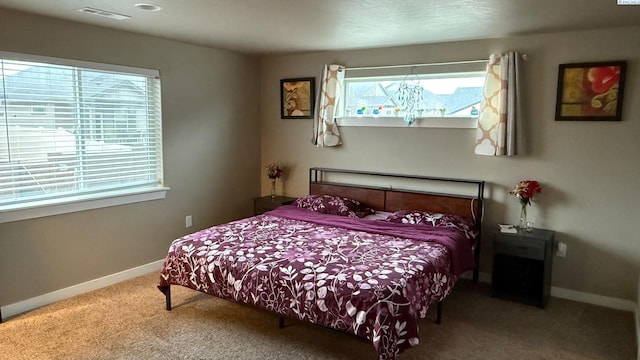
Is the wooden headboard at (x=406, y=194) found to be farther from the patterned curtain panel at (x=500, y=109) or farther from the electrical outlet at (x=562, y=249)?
the electrical outlet at (x=562, y=249)

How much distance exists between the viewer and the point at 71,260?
3.72 meters

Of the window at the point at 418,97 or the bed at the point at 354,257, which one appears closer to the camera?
the bed at the point at 354,257

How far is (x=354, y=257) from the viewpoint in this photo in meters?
3.07

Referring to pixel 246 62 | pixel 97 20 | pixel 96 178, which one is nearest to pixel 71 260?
pixel 96 178

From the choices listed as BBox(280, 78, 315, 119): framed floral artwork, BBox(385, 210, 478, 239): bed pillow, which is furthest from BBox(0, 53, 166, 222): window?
BBox(385, 210, 478, 239): bed pillow

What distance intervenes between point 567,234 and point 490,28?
6.08 ft

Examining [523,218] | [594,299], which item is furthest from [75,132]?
[594,299]

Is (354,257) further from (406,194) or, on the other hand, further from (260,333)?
(406,194)

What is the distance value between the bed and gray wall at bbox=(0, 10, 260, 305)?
0.90 m

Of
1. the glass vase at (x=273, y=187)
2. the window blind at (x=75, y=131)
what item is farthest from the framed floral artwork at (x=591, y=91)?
the window blind at (x=75, y=131)

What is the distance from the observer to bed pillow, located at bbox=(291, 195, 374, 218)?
4.37m

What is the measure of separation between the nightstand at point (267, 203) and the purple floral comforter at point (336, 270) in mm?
978

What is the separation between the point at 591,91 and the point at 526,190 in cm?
93

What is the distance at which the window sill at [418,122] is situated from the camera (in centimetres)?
416
